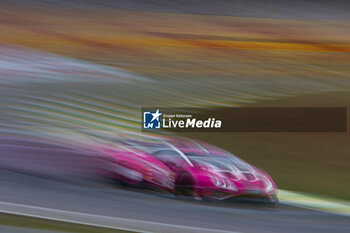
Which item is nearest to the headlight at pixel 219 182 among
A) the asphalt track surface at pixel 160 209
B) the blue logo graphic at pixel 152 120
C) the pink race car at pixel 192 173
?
the pink race car at pixel 192 173

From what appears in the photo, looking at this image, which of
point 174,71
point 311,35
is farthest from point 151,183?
point 311,35

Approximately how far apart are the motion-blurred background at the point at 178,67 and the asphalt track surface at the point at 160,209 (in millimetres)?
1546

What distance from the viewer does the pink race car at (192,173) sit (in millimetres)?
4746

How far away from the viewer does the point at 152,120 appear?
7.04 m

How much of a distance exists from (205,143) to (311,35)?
374cm

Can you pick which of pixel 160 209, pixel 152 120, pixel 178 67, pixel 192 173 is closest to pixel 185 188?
pixel 192 173

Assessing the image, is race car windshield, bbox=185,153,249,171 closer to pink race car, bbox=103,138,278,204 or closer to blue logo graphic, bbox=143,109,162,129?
pink race car, bbox=103,138,278,204

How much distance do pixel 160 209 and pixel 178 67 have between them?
3916mm

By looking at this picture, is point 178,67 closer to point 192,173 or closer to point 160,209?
point 192,173

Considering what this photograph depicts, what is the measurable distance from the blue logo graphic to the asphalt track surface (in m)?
1.77

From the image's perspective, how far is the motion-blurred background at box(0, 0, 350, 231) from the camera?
6.88 m

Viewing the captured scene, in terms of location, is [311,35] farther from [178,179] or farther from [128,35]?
[178,179]

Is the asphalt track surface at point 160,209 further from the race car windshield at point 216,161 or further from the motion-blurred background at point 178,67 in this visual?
the motion-blurred background at point 178,67

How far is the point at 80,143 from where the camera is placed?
6477 millimetres
